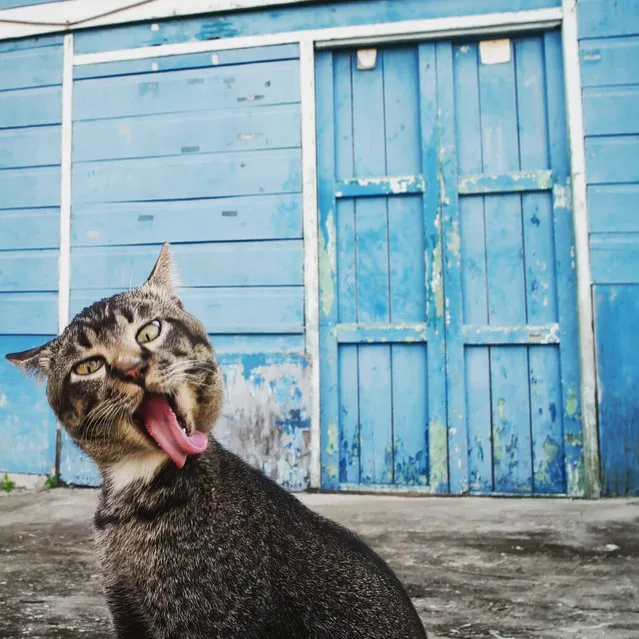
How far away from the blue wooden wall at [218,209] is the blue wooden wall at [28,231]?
0.53 ft

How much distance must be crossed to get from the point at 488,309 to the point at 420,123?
1.21m

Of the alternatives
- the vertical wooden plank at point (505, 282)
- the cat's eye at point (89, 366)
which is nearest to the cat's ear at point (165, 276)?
the cat's eye at point (89, 366)

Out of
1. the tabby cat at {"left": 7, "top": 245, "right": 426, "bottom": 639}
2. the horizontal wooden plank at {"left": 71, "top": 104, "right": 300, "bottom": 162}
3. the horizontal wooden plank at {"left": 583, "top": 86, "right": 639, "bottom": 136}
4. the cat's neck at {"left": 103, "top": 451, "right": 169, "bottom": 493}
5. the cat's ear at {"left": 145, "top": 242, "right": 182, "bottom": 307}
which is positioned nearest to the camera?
the tabby cat at {"left": 7, "top": 245, "right": 426, "bottom": 639}

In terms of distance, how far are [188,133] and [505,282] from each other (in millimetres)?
2208

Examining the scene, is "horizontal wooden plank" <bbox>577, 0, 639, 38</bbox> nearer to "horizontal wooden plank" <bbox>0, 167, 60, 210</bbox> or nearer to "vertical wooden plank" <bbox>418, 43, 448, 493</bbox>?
"vertical wooden plank" <bbox>418, 43, 448, 493</bbox>

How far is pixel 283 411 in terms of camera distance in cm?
400

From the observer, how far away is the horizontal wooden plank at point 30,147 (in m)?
4.40

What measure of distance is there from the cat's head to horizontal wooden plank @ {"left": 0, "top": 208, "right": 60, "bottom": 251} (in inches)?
118

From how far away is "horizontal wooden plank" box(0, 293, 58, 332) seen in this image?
4305mm

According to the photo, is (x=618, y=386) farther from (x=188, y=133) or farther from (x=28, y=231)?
(x=28, y=231)

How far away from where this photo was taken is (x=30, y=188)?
14.5 ft

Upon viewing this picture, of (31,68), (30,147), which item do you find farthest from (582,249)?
(31,68)

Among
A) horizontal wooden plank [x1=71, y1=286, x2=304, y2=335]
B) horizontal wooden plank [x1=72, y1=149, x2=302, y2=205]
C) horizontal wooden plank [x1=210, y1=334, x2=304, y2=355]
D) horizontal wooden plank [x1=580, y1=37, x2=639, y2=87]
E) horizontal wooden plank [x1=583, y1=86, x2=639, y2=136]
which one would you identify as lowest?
horizontal wooden plank [x1=210, y1=334, x2=304, y2=355]

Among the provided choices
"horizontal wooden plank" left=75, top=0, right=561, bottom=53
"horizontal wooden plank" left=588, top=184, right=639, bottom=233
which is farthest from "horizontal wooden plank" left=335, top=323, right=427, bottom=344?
"horizontal wooden plank" left=75, top=0, right=561, bottom=53
